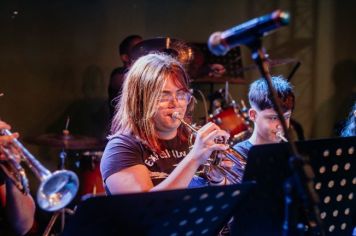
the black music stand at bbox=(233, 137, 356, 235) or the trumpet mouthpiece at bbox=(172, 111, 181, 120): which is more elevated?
the trumpet mouthpiece at bbox=(172, 111, 181, 120)

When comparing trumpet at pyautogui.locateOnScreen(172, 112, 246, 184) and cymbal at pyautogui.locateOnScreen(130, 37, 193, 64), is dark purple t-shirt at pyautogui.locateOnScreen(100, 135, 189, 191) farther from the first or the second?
cymbal at pyautogui.locateOnScreen(130, 37, 193, 64)

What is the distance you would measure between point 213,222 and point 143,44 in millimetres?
2549

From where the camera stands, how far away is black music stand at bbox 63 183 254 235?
1.66 meters

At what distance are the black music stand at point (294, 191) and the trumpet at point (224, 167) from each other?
533 millimetres

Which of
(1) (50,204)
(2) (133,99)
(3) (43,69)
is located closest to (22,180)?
(1) (50,204)

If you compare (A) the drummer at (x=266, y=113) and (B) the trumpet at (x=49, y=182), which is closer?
(B) the trumpet at (x=49, y=182)

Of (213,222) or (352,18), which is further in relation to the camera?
(352,18)

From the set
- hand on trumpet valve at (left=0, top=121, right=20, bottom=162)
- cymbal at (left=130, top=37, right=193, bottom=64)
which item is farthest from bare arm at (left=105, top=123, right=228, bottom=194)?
cymbal at (left=130, top=37, right=193, bottom=64)

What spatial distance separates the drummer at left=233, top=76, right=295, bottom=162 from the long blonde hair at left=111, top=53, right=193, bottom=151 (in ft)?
2.16

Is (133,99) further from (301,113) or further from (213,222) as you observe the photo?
(301,113)

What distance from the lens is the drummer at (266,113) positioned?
2955 mm

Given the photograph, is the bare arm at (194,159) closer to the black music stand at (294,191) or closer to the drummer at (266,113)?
the black music stand at (294,191)

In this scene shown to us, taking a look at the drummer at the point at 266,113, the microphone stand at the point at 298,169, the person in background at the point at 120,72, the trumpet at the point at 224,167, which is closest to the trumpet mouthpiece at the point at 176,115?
the trumpet at the point at 224,167

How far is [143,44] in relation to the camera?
4262mm
